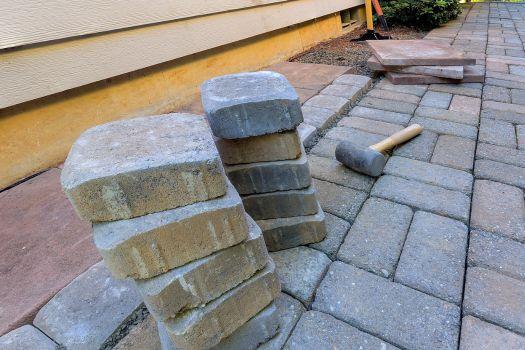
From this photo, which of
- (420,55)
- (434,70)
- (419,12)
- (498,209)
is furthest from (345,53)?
(498,209)

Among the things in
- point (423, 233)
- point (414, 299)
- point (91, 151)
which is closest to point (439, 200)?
point (423, 233)

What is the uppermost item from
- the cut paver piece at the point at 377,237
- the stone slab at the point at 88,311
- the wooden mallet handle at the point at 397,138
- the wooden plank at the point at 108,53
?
the wooden plank at the point at 108,53

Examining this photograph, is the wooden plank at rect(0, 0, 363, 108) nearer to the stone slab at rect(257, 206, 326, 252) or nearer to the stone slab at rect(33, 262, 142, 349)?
the stone slab at rect(33, 262, 142, 349)

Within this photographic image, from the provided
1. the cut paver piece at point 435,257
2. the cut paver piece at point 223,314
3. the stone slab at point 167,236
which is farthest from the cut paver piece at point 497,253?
the stone slab at point 167,236

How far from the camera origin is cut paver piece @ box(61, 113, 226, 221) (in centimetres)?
75

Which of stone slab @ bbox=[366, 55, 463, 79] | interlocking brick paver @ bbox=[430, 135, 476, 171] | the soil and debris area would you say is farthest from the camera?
the soil and debris area

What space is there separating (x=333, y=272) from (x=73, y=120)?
6.56 feet

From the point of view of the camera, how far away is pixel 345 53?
14.4 feet

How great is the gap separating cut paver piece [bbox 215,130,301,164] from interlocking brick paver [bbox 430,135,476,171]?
1239 millimetres

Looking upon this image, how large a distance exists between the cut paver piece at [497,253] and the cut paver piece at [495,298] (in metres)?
0.04

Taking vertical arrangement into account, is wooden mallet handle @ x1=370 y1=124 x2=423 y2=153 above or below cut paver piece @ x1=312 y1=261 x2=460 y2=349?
above

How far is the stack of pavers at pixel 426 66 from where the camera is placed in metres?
3.09

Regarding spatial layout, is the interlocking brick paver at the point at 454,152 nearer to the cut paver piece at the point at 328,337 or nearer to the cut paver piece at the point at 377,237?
the cut paver piece at the point at 377,237

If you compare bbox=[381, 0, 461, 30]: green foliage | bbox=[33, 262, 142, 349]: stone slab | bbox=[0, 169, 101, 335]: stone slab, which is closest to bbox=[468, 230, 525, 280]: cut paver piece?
bbox=[33, 262, 142, 349]: stone slab
